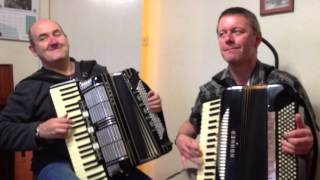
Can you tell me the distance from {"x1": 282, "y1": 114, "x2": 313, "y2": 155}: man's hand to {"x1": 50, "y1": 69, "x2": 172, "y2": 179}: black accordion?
55cm

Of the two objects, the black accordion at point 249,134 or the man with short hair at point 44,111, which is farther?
the man with short hair at point 44,111

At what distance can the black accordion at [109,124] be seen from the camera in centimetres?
165

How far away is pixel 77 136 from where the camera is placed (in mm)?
1663

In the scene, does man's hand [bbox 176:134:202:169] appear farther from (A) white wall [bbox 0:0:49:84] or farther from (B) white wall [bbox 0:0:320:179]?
(A) white wall [bbox 0:0:49:84]

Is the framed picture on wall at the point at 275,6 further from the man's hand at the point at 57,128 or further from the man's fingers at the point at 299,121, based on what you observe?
the man's hand at the point at 57,128

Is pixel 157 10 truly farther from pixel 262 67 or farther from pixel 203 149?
pixel 203 149

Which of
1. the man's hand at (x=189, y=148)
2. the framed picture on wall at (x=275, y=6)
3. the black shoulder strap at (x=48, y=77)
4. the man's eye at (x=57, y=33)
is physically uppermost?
the framed picture on wall at (x=275, y=6)

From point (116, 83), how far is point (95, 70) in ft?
0.92

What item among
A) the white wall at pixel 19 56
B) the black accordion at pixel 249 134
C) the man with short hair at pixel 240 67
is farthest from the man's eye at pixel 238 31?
the white wall at pixel 19 56

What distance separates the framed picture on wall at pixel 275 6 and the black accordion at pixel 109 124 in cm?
75

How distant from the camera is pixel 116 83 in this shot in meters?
1.74

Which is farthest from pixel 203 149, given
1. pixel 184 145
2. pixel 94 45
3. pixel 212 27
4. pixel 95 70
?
pixel 94 45

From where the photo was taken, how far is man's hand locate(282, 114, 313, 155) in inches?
52.0

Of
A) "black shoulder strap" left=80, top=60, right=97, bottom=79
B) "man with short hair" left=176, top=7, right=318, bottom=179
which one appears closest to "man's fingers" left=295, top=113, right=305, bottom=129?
"man with short hair" left=176, top=7, right=318, bottom=179
